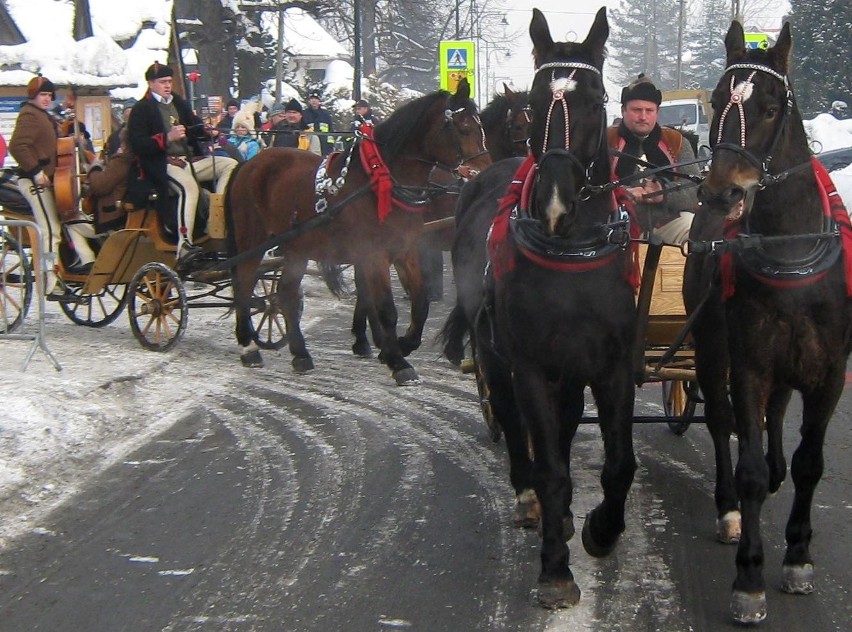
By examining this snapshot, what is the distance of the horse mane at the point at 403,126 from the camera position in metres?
9.76

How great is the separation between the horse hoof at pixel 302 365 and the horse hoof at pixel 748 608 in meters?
6.08

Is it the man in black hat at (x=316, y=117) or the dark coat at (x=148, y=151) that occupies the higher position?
Result: the man in black hat at (x=316, y=117)

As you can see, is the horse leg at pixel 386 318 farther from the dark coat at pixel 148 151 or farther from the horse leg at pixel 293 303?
the dark coat at pixel 148 151

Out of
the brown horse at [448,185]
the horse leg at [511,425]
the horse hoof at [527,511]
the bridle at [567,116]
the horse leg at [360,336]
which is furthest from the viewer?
the horse leg at [360,336]

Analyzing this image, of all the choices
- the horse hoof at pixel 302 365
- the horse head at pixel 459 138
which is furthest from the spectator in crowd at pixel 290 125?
the horse hoof at pixel 302 365

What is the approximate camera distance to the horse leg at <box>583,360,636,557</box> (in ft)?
15.9

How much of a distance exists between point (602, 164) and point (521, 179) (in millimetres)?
487

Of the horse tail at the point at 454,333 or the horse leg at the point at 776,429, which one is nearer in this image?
the horse leg at the point at 776,429

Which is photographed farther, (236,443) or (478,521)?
(236,443)

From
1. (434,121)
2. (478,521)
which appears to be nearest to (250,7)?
(434,121)

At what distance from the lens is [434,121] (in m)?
9.81

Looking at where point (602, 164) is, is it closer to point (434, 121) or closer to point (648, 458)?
point (648, 458)

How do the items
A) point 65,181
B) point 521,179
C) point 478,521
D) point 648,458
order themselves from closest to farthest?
point 521,179, point 478,521, point 648,458, point 65,181

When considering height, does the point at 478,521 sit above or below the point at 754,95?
below
